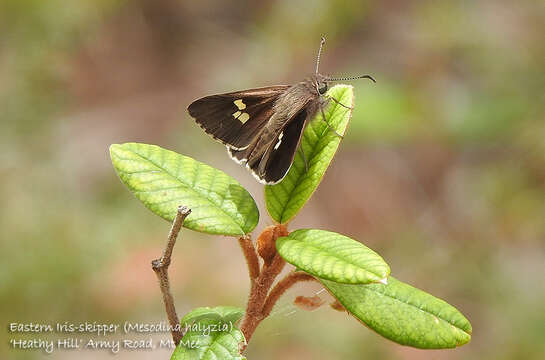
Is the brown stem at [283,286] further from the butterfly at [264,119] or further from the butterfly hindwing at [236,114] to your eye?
the butterfly hindwing at [236,114]

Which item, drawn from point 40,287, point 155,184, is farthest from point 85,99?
point 155,184

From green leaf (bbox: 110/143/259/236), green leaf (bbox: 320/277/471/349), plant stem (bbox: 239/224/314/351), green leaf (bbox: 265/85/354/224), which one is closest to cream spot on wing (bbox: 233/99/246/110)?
green leaf (bbox: 265/85/354/224)

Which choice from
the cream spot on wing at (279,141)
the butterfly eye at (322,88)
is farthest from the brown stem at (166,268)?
the butterfly eye at (322,88)

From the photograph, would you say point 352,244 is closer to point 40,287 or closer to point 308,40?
point 40,287

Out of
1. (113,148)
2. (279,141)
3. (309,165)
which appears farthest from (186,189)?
(279,141)

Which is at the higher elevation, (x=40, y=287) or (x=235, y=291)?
(x=235, y=291)

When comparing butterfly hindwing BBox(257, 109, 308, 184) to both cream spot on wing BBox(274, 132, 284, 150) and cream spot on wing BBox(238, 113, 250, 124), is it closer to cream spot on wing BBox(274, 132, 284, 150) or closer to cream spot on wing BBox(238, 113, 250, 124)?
cream spot on wing BBox(274, 132, 284, 150)

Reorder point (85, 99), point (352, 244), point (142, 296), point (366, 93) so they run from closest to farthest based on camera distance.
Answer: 1. point (352, 244)
2. point (142, 296)
3. point (366, 93)
4. point (85, 99)
